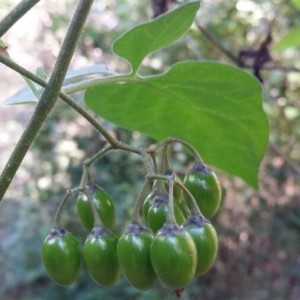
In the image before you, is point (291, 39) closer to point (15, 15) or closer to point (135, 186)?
point (15, 15)

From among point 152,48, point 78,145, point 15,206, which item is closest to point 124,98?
point 152,48

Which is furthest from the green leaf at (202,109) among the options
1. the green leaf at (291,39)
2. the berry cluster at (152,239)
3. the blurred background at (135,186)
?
the blurred background at (135,186)

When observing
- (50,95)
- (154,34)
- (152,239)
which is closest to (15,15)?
(50,95)

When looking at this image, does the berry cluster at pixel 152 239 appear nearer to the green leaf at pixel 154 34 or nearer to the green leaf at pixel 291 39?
the green leaf at pixel 154 34

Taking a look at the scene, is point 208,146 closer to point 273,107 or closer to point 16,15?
point 16,15

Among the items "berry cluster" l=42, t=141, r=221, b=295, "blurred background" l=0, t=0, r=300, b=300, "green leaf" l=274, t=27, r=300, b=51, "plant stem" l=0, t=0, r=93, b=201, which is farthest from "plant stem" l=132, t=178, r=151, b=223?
"blurred background" l=0, t=0, r=300, b=300

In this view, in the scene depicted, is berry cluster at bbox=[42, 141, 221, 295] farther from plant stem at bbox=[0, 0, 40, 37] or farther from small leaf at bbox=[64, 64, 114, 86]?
plant stem at bbox=[0, 0, 40, 37]
